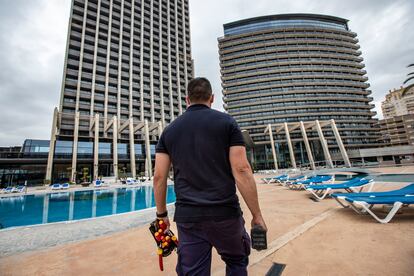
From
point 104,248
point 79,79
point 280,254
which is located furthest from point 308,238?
point 79,79

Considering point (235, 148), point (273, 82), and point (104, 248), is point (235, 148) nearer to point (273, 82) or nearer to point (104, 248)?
point (104, 248)

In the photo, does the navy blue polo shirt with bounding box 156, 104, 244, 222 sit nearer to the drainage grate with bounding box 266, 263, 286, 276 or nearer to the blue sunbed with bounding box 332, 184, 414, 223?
the drainage grate with bounding box 266, 263, 286, 276

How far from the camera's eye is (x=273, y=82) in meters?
52.0

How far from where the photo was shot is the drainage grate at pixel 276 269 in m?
1.99

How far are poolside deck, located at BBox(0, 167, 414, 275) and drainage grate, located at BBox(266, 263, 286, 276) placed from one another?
52mm

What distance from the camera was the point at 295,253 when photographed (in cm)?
246

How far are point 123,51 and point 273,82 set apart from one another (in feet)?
138

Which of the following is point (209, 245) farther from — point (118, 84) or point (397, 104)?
point (397, 104)

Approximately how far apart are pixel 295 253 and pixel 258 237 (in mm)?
1882

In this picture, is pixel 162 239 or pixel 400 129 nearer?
pixel 162 239

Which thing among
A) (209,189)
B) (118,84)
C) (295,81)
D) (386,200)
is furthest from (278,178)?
(295,81)

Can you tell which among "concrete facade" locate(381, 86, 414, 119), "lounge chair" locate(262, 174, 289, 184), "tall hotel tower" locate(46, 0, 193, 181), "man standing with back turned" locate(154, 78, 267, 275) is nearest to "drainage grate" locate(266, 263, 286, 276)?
"man standing with back turned" locate(154, 78, 267, 275)

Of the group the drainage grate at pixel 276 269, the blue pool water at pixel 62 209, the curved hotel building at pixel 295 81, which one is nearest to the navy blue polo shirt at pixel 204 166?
the drainage grate at pixel 276 269

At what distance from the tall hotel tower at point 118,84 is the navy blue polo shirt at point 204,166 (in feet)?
100
